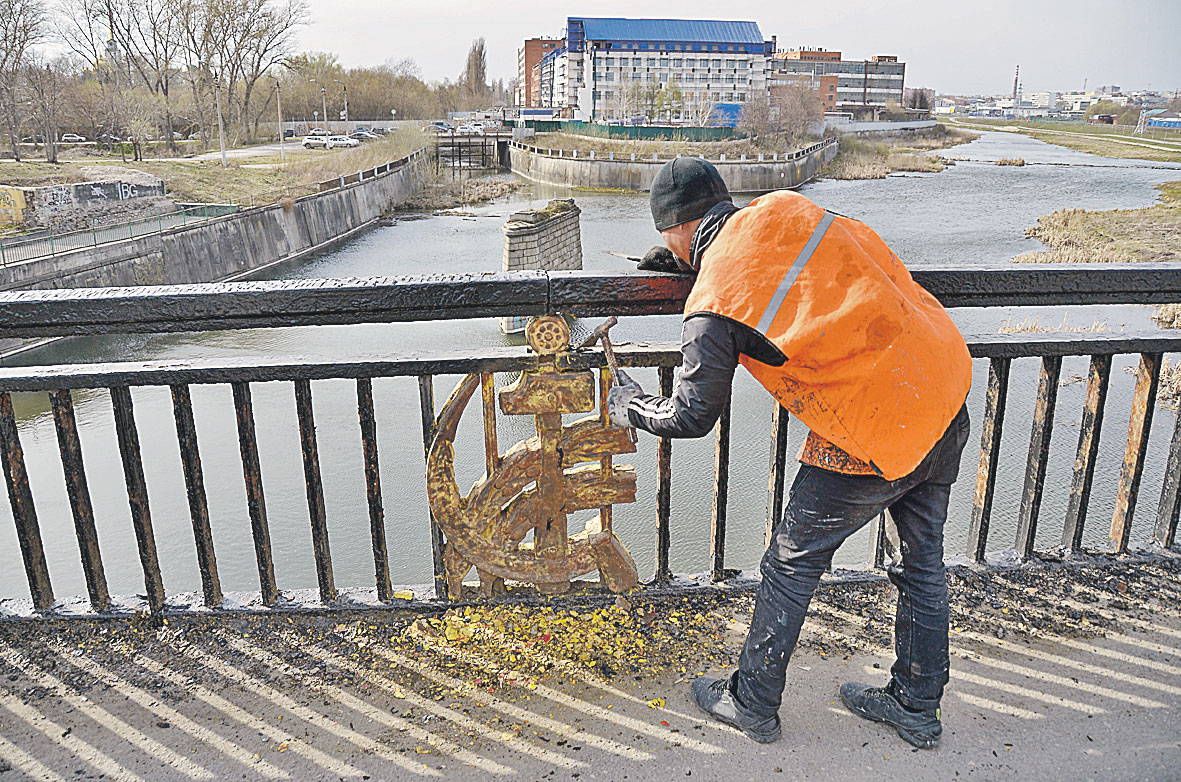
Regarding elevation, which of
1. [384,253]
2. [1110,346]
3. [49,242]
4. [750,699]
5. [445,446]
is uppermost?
[1110,346]

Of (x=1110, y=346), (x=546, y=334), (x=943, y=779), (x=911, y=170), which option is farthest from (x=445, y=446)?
(x=911, y=170)

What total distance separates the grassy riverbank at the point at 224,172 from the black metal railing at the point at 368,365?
2929 centimetres

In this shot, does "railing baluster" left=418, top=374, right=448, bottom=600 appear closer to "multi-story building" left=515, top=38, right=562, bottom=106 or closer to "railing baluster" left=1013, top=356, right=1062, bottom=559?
"railing baluster" left=1013, top=356, right=1062, bottom=559

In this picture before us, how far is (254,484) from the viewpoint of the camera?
2.49m

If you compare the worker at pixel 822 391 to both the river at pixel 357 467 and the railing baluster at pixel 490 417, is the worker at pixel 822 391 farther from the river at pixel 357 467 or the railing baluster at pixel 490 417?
the river at pixel 357 467

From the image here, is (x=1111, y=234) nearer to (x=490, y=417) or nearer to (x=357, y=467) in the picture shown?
(x=357, y=467)

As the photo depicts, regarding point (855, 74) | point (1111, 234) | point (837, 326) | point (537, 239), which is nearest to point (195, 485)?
point (837, 326)

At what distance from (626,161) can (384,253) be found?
24.1m

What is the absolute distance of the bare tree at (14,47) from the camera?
32.4 metres

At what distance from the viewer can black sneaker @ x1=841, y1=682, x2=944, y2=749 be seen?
2.10m

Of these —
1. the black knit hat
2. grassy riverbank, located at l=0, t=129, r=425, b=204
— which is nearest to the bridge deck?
the black knit hat

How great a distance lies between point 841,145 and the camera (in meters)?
69.0

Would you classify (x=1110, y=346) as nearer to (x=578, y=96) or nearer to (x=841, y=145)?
(x=841, y=145)

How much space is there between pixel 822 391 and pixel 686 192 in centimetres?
54
